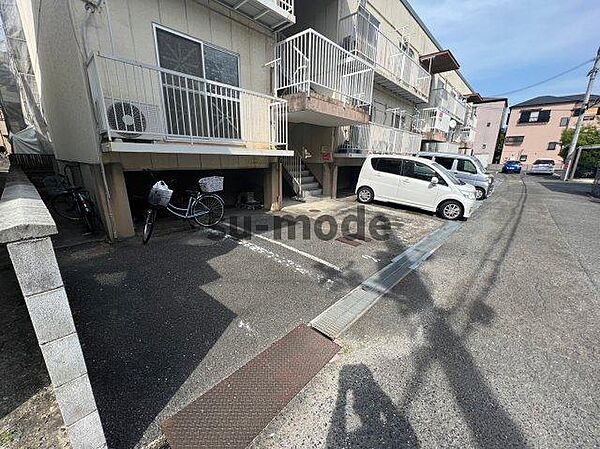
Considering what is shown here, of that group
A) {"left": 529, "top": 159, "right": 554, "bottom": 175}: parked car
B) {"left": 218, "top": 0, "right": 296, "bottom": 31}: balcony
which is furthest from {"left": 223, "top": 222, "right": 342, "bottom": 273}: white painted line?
{"left": 529, "top": 159, "right": 554, "bottom": 175}: parked car

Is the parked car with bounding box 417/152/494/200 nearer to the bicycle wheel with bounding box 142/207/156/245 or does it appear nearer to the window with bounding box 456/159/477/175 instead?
the window with bounding box 456/159/477/175

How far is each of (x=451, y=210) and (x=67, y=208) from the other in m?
10.7

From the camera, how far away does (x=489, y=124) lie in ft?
125

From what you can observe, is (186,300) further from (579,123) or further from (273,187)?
(579,123)

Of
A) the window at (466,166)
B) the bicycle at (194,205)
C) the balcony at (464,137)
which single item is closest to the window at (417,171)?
the window at (466,166)

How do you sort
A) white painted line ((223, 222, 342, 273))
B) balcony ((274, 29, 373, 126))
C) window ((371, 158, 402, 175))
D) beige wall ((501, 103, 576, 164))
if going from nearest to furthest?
1. white painted line ((223, 222, 342, 273))
2. balcony ((274, 29, 373, 126))
3. window ((371, 158, 402, 175))
4. beige wall ((501, 103, 576, 164))

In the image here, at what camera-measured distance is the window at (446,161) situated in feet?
35.9

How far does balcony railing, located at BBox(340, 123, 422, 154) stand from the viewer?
371 inches

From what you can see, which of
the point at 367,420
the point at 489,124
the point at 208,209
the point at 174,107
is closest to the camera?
the point at 367,420

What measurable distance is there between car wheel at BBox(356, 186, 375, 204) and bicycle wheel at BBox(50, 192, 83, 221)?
7977 millimetres

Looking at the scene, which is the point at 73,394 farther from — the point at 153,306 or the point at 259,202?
the point at 259,202

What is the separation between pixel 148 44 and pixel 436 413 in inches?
256

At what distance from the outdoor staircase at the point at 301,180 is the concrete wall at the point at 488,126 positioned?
1535 inches

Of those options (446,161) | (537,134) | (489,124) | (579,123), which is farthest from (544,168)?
(446,161)
